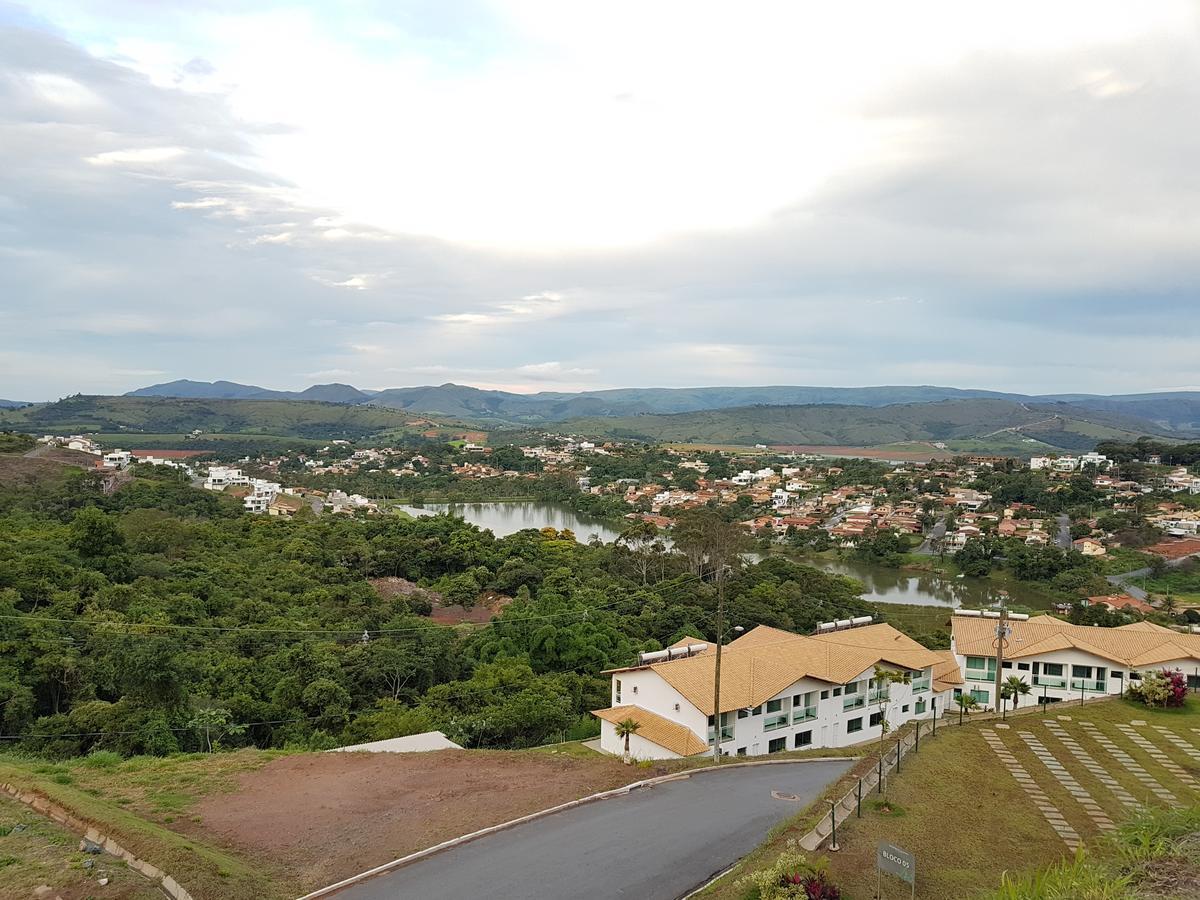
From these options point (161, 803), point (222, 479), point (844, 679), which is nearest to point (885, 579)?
point (844, 679)

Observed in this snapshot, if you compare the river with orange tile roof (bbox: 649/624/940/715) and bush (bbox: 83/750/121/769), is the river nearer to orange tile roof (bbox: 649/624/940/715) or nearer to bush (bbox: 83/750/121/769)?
orange tile roof (bbox: 649/624/940/715)

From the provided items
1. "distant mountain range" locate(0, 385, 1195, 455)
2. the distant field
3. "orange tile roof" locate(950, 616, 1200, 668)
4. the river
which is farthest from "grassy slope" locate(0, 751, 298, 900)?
the distant field

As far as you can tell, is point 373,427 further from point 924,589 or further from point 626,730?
point 626,730

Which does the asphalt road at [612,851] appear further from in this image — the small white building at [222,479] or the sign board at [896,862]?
the small white building at [222,479]

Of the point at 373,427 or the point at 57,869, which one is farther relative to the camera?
the point at 373,427

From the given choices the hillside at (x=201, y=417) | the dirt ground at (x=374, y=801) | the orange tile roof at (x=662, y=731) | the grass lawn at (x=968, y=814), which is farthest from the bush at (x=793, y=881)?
the hillside at (x=201, y=417)

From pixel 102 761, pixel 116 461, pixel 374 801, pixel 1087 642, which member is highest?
pixel 116 461

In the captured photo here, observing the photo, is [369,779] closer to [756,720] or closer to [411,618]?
[756,720]
